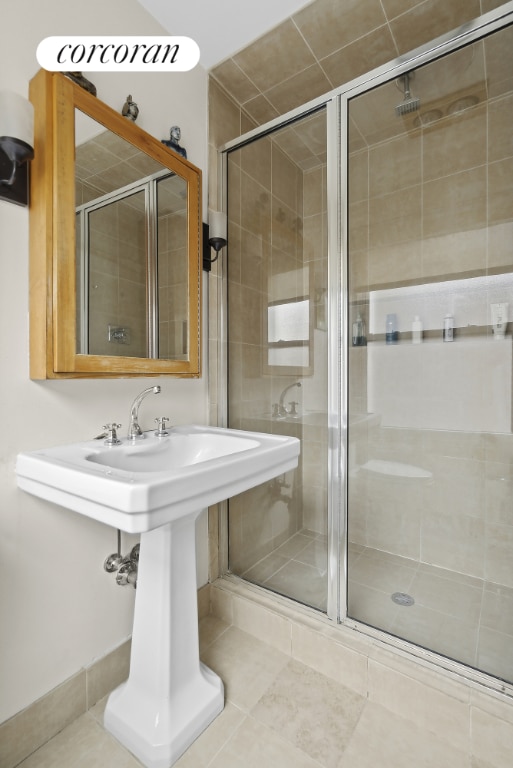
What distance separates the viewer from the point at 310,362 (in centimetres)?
154

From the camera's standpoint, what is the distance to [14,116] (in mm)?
874

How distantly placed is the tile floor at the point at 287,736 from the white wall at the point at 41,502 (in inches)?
7.5

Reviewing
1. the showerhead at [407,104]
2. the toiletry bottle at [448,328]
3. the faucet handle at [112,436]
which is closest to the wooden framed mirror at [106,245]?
the faucet handle at [112,436]

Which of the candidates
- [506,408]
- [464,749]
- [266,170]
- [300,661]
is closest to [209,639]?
[300,661]

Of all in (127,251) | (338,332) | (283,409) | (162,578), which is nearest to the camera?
(162,578)

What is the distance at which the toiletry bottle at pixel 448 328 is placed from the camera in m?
1.70

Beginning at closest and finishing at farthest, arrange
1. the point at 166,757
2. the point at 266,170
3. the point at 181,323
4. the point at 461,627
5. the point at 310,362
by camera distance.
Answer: the point at 166,757
the point at 461,627
the point at 181,323
the point at 310,362
the point at 266,170

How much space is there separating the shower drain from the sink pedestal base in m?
0.77

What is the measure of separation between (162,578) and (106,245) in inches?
39.6

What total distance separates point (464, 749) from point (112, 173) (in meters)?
1.98

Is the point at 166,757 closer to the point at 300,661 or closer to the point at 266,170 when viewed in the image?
the point at 300,661

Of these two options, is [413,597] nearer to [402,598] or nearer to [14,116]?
[402,598]

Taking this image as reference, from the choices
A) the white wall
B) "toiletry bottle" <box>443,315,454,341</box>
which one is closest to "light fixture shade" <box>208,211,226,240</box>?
the white wall

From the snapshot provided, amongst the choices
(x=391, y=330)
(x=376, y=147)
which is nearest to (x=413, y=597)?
(x=391, y=330)
